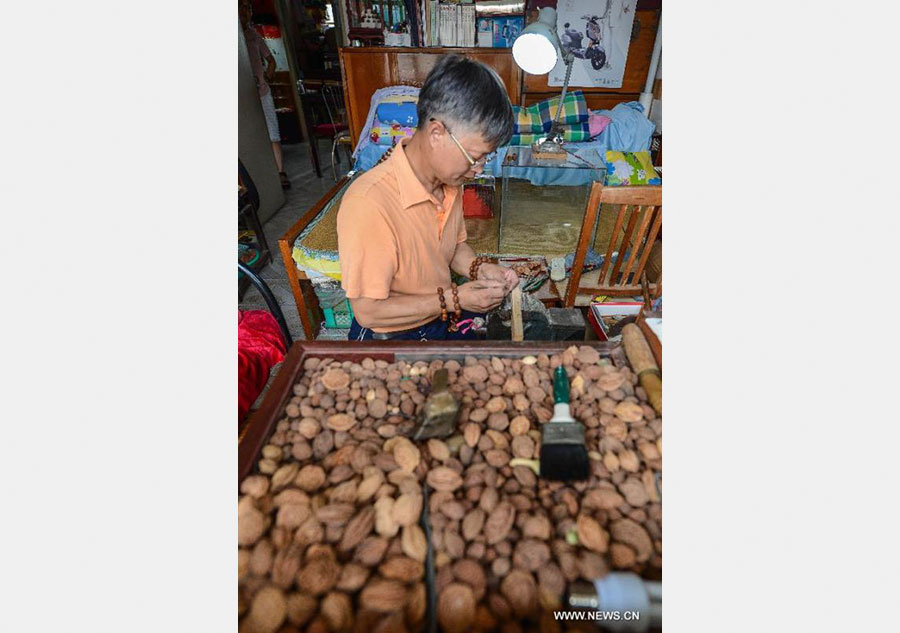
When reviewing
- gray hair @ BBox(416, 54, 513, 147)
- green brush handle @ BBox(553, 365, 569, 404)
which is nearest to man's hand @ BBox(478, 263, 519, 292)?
gray hair @ BBox(416, 54, 513, 147)

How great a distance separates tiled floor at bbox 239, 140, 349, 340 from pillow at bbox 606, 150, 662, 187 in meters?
2.78

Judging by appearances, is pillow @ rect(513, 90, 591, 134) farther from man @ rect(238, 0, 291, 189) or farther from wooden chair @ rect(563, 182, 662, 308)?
man @ rect(238, 0, 291, 189)

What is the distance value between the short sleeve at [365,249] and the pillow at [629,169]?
2.60 meters

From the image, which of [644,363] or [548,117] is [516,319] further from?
[548,117]

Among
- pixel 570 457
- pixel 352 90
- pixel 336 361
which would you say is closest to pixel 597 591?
pixel 570 457

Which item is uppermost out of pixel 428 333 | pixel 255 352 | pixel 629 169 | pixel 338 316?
pixel 629 169

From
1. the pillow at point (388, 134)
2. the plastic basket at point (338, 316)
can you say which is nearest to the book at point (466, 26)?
the pillow at point (388, 134)

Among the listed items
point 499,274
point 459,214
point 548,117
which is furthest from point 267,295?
point 548,117

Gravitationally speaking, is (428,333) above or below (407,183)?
below

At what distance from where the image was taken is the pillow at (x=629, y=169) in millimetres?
3389

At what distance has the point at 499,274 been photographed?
1563mm

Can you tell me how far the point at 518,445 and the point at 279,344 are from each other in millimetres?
1668

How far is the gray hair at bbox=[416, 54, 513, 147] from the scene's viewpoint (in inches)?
43.4

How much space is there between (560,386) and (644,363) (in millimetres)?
199
